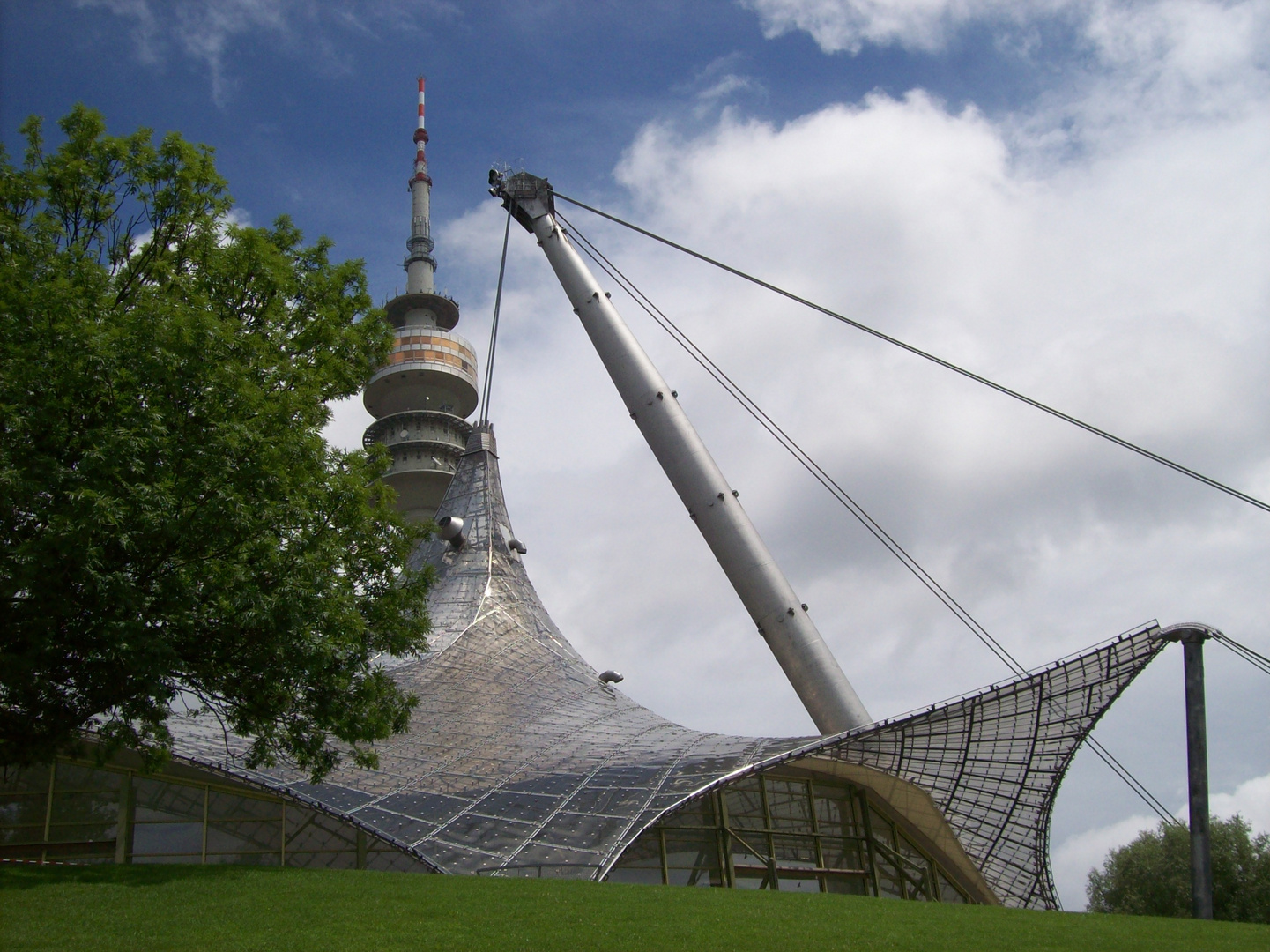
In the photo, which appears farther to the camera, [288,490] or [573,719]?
[573,719]

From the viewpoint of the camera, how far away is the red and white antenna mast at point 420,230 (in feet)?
258

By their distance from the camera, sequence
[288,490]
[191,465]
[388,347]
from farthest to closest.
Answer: [388,347] → [288,490] → [191,465]

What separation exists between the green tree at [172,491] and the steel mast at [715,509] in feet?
54.7

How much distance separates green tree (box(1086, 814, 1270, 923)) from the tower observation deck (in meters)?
45.4

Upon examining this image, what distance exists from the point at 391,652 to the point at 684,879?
9.40m

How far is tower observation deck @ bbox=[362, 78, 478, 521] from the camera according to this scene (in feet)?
232

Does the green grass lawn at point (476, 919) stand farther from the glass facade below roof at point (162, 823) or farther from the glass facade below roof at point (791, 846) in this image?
the glass facade below roof at point (162, 823)

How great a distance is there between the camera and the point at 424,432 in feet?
237

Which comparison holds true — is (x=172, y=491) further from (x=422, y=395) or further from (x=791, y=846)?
(x=422, y=395)

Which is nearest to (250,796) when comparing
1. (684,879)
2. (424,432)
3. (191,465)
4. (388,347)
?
(684,879)

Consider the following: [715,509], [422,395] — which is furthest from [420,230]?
[715,509]

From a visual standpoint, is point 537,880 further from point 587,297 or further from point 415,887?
point 587,297

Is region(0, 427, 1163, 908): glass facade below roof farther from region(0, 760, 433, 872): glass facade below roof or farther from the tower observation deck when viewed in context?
the tower observation deck

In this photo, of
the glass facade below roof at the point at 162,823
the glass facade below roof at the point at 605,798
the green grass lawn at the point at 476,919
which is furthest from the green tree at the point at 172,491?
the glass facade below roof at the point at 162,823
